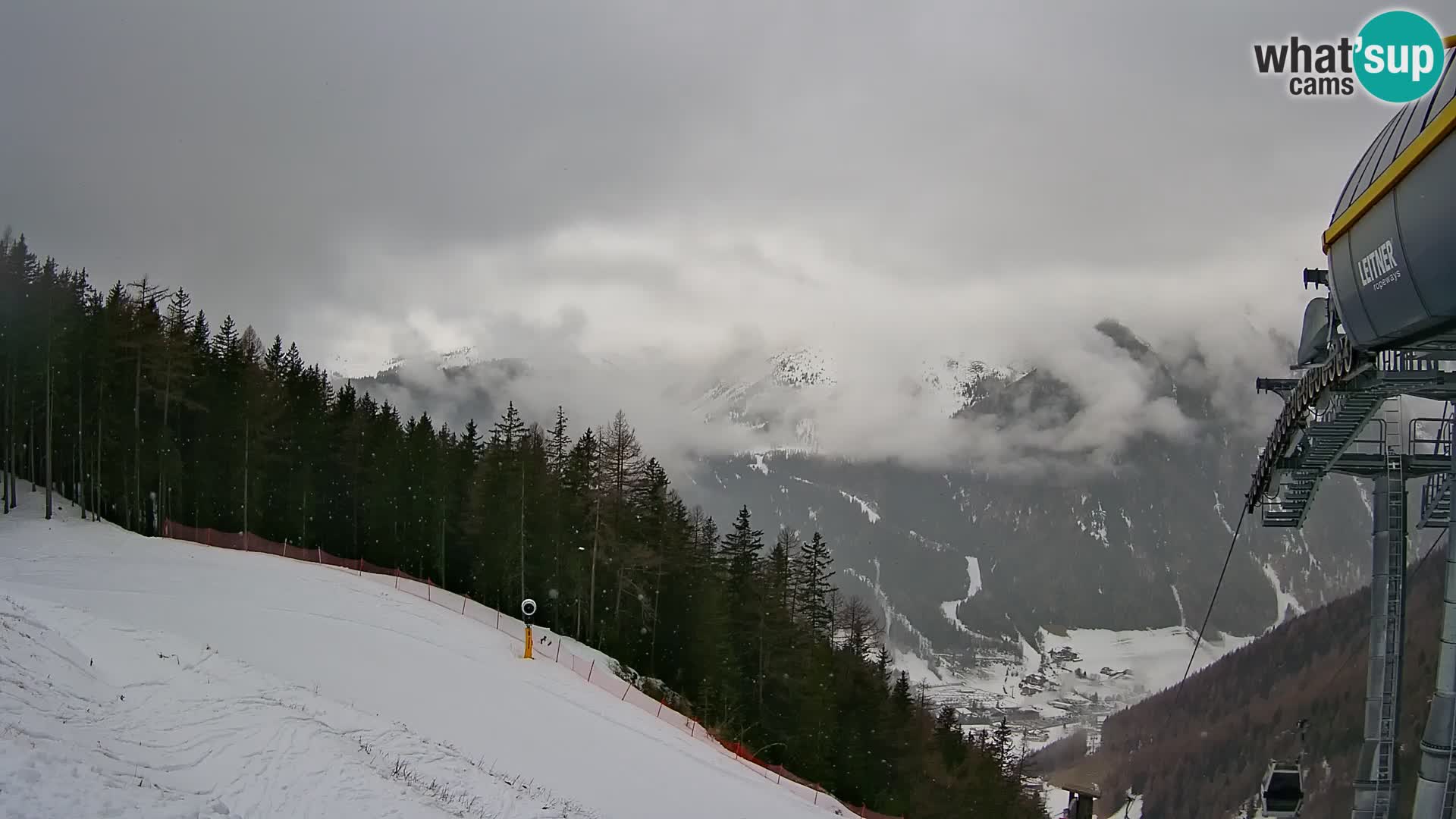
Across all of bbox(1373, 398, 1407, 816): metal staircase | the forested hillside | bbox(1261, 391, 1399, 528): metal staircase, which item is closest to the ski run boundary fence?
bbox(1373, 398, 1407, 816): metal staircase

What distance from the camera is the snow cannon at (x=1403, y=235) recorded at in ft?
28.4

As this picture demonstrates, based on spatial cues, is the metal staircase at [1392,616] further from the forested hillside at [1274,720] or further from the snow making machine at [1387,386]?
the forested hillside at [1274,720]

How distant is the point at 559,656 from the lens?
35500 mm

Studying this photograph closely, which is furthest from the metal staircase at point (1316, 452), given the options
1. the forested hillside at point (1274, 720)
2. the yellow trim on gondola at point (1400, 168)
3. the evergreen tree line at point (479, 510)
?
the forested hillside at point (1274, 720)

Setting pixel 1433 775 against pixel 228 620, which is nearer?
pixel 1433 775

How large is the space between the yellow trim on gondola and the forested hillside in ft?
166

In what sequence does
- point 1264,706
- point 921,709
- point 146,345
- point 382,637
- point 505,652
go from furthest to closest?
point 1264,706 < point 921,709 < point 146,345 < point 505,652 < point 382,637

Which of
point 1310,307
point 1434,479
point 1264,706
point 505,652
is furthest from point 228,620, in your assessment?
point 1264,706

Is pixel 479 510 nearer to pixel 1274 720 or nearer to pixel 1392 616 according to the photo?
pixel 1392 616

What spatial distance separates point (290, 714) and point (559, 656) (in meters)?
19.4

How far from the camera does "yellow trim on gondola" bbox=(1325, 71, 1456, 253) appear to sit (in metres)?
8.45

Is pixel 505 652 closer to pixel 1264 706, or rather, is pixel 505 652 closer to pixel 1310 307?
pixel 1310 307

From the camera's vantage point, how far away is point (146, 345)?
154ft

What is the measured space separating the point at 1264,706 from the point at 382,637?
12470 cm
